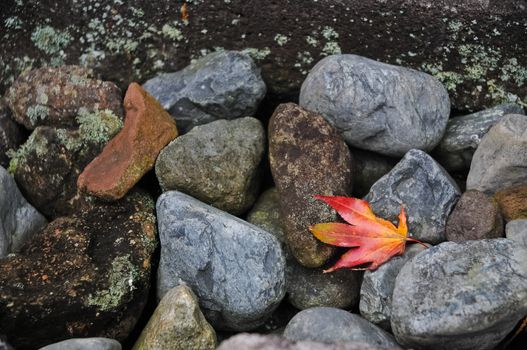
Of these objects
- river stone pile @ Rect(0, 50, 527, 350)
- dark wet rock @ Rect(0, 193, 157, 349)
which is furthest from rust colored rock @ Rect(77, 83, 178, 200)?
dark wet rock @ Rect(0, 193, 157, 349)

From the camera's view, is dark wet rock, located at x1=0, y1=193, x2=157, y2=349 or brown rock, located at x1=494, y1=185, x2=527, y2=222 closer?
dark wet rock, located at x1=0, y1=193, x2=157, y2=349

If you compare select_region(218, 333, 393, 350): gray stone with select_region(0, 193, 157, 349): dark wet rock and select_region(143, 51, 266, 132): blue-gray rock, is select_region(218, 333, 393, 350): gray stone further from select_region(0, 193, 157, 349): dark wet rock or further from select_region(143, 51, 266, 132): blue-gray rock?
select_region(143, 51, 266, 132): blue-gray rock

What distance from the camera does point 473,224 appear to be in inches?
114

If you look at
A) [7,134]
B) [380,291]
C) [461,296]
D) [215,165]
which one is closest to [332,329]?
[380,291]

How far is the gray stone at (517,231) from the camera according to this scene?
8.91ft

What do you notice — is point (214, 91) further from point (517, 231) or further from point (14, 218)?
point (517, 231)

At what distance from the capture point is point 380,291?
280cm

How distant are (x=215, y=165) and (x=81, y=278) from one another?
80 centimetres

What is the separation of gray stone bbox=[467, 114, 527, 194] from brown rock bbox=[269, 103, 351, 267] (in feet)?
1.97

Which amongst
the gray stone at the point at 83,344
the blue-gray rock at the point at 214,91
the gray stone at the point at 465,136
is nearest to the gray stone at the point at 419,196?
the gray stone at the point at 465,136

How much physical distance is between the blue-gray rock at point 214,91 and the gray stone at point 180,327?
105 cm

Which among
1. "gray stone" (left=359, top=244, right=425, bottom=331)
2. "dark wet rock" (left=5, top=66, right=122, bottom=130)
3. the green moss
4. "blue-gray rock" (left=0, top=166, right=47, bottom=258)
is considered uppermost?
"dark wet rock" (left=5, top=66, right=122, bottom=130)

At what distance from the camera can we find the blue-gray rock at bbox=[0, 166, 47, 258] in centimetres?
307

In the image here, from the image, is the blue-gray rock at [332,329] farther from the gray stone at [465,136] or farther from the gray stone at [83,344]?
the gray stone at [465,136]
